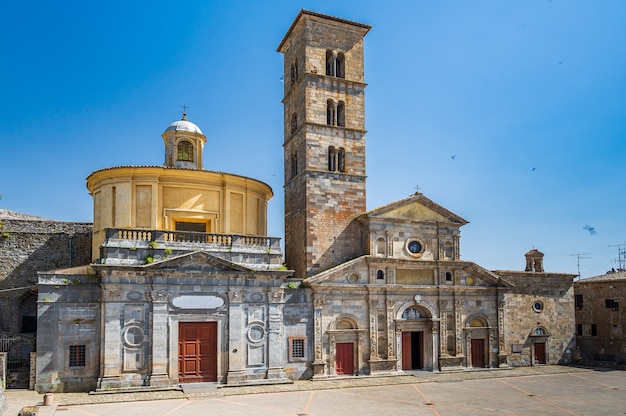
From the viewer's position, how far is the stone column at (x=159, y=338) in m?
25.5

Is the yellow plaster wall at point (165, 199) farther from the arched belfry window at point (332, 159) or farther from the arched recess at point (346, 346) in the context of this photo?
the arched recess at point (346, 346)

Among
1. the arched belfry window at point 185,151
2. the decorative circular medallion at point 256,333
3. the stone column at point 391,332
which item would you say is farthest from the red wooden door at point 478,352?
the arched belfry window at point 185,151

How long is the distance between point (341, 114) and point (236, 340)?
15230 mm

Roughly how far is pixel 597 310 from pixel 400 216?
61.2 ft

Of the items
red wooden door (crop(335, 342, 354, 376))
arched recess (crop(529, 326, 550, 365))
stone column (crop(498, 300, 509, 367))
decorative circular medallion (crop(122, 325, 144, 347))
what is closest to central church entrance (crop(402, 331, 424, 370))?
red wooden door (crop(335, 342, 354, 376))

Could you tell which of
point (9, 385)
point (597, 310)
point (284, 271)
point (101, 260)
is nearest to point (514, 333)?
point (597, 310)

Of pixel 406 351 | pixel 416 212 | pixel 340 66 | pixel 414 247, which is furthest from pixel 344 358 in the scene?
pixel 340 66

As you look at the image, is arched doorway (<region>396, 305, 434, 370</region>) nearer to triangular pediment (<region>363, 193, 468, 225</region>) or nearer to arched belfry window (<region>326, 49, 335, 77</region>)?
triangular pediment (<region>363, 193, 468, 225</region>)

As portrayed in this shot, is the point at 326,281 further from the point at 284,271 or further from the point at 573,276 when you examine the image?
the point at 573,276

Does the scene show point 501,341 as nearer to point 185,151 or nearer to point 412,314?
point 412,314

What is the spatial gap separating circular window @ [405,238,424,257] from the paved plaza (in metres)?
7.04

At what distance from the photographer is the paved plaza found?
846 inches

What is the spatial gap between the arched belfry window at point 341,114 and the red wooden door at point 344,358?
13174mm

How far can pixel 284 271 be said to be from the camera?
93.0 feet
